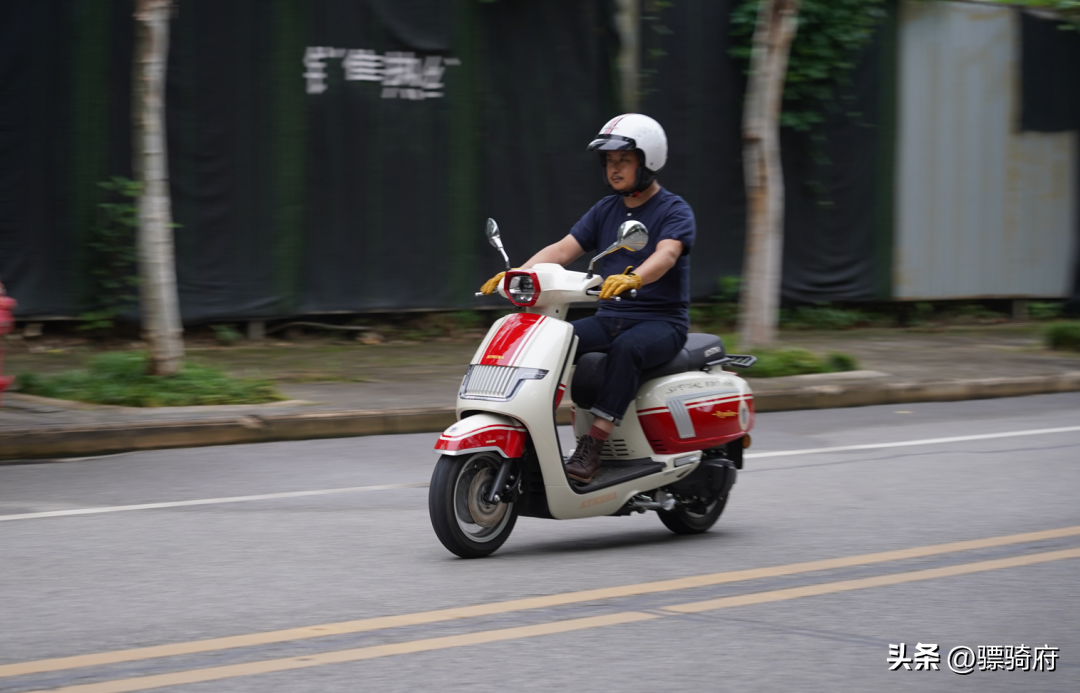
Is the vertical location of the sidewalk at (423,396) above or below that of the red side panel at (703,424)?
below

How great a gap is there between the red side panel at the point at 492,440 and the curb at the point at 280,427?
391 centimetres

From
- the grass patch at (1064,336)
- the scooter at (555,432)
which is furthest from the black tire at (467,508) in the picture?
the grass patch at (1064,336)

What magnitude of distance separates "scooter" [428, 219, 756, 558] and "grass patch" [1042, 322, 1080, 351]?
10.4 meters

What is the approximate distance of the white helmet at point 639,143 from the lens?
643 cm

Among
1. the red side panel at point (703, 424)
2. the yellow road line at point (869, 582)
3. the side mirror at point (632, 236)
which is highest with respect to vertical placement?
the side mirror at point (632, 236)

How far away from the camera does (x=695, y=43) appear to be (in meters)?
16.7

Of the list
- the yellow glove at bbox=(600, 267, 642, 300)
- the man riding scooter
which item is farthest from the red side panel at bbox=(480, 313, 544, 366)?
the yellow glove at bbox=(600, 267, 642, 300)

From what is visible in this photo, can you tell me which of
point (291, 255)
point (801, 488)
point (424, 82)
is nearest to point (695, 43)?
point (424, 82)

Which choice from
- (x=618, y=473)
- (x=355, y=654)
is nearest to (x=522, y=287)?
(x=618, y=473)

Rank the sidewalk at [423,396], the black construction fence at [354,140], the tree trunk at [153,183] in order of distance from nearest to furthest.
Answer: the sidewalk at [423,396]
the tree trunk at [153,183]
the black construction fence at [354,140]

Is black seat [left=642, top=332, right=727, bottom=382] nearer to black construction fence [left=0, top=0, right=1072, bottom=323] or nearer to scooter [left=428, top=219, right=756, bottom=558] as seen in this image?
scooter [left=428, top=219, right=756, bottom=558]

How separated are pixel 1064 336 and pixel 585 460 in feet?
37.3

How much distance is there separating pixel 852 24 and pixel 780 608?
1353cm

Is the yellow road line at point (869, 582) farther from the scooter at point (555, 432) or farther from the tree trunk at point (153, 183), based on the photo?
the tree trunk at point (153, 183)
